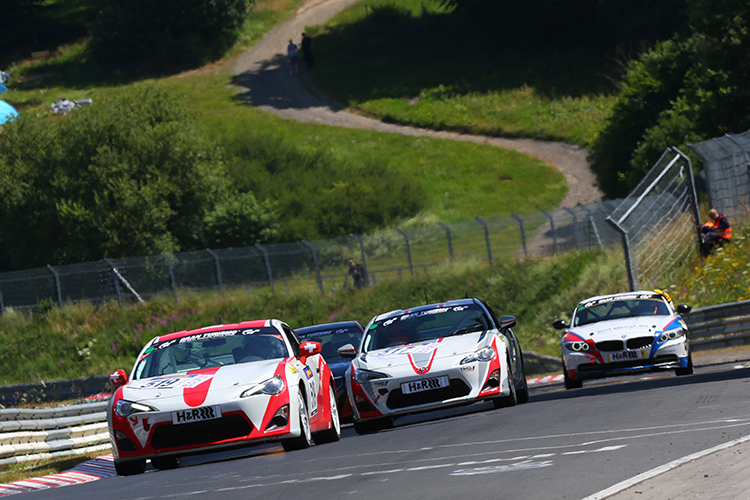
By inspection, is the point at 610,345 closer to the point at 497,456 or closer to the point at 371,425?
the point at 371,425

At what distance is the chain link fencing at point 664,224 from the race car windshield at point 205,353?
39.0ft

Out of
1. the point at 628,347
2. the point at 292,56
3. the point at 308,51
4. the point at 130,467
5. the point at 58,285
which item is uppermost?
the point at 308,51

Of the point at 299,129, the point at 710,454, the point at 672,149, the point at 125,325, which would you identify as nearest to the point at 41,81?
the point at 299,129

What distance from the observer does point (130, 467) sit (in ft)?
34.5

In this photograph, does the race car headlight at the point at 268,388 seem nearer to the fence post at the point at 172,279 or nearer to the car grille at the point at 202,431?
the car grille at the point at 202,431

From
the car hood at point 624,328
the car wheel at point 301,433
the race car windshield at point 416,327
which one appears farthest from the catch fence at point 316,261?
the car wheel at point 301,433

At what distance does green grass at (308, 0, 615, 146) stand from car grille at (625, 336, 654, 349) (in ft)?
132

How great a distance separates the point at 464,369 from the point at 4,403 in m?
18.1

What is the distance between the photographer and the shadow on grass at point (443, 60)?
218 ft

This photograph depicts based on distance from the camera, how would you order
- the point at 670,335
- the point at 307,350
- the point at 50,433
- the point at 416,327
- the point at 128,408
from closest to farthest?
the point at 128,408, the point at 307,350, the point at 416,327, the point at 670,335, the point at 50,433

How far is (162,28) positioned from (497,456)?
75.8 m

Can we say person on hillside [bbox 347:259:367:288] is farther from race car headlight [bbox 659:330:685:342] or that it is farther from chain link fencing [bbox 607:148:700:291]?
race car headlight [bbox 659:330:685:342]

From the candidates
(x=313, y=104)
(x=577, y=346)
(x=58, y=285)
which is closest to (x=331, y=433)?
(x=577, y=346)

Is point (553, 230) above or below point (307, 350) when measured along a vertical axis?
below
